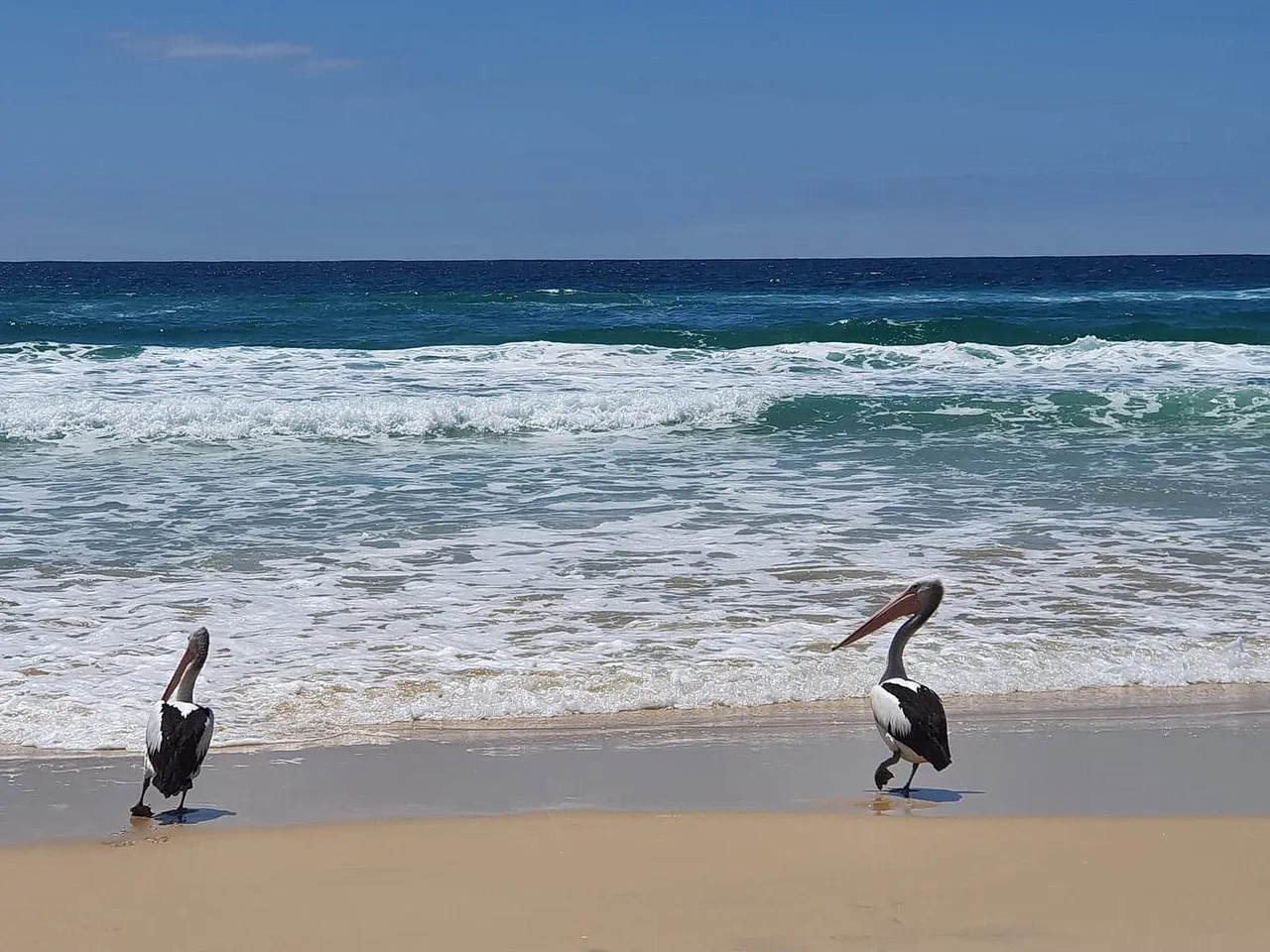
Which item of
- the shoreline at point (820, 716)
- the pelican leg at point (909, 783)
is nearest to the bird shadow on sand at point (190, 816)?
the shoreline at point (820, 716)

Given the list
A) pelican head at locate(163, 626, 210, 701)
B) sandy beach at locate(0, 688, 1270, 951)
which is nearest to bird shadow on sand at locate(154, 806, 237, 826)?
sandy beach at locate(0, 688, 1270, 951)

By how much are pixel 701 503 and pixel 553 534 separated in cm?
159

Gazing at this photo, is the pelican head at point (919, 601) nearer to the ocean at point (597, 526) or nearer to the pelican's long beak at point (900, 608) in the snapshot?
the pelican's long beak at point (900, 608)

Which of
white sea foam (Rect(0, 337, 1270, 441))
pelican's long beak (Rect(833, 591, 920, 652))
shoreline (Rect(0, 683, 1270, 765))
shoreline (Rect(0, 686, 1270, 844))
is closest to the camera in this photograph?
shoreline (Rect(0, 686, 1270, 844))

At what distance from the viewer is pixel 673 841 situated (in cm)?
433

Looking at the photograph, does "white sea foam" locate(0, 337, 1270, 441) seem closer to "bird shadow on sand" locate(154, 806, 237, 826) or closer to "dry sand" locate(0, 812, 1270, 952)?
"bird shadow on sand" locate(154, 806, 237, 826)

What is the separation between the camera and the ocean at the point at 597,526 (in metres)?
6.29

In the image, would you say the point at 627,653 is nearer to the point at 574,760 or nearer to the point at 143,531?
the point at 574,760

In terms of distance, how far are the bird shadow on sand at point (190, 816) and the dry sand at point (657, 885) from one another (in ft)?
0.19

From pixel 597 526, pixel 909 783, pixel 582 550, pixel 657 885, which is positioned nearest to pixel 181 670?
pixel 657 885

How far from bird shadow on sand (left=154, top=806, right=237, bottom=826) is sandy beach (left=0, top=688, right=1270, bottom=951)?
0.01 m

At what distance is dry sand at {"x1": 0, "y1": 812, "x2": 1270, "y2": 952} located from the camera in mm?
3598

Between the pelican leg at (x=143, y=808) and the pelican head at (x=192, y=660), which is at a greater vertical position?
the pelican head at (x=192, y=660)

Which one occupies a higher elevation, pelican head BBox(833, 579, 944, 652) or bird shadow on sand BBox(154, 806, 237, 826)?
pelican head BBox(833, 579, 944, 652)
